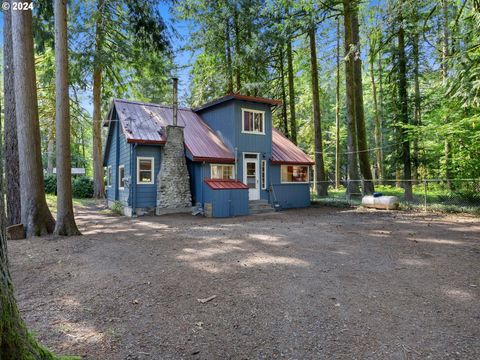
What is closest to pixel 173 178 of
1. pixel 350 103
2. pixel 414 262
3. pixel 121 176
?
pixel 121 176

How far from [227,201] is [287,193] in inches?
171

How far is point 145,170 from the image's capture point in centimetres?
1255

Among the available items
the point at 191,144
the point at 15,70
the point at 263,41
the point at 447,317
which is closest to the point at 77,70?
the point at 191,144

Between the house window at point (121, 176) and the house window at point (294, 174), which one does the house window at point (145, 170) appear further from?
the house window at point (294, 174)

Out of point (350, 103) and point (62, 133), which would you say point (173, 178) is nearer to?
point (62, 133)

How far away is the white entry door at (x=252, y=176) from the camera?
550 inches

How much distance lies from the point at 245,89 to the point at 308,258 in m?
15.2

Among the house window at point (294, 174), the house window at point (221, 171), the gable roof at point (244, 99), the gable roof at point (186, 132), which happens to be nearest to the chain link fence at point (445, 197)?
the house window at point (294, 174)

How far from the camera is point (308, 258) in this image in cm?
534

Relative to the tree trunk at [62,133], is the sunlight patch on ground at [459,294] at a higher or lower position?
lower

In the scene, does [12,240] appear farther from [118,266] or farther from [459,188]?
[459,188]

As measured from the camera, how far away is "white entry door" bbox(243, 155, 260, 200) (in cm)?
1398

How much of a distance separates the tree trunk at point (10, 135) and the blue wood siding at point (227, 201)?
6367 millimetres

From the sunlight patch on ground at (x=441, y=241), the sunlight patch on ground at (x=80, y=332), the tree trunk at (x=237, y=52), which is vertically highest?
the tree trunk at (x=237, y=52)
